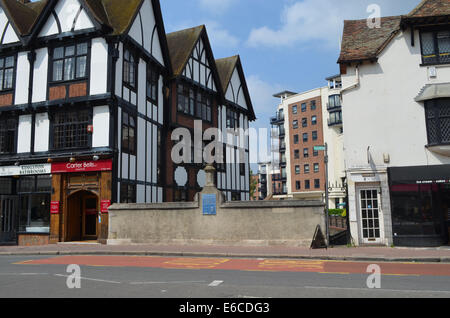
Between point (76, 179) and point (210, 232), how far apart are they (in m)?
7.52

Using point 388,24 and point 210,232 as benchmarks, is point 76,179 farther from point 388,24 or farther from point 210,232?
point 388,24

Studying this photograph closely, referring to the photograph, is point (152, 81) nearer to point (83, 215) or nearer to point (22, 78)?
point (22, 78)

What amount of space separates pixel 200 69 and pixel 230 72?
15.4ft

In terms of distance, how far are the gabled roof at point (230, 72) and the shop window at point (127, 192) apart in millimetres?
12677

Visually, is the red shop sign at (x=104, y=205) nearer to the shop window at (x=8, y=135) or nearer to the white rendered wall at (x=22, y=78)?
the shop window at (x=8, y=135)

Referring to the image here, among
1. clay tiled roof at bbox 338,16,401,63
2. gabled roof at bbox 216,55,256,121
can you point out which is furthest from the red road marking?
gabled roof at bbox 216,55,256,121

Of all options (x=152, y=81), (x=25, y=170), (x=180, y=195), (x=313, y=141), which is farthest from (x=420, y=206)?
(x=313, y=141)

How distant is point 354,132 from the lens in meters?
17.3

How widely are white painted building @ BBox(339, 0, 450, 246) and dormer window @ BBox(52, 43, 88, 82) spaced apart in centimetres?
1271

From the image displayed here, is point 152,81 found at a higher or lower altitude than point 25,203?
higher

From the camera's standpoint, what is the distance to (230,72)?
3184cm

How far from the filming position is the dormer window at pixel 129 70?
68.6 ft

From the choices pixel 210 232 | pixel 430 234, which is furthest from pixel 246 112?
pixel 430 234

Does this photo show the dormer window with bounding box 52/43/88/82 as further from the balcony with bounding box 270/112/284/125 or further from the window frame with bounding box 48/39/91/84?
the balcony with bounding box 270/112/284/125
